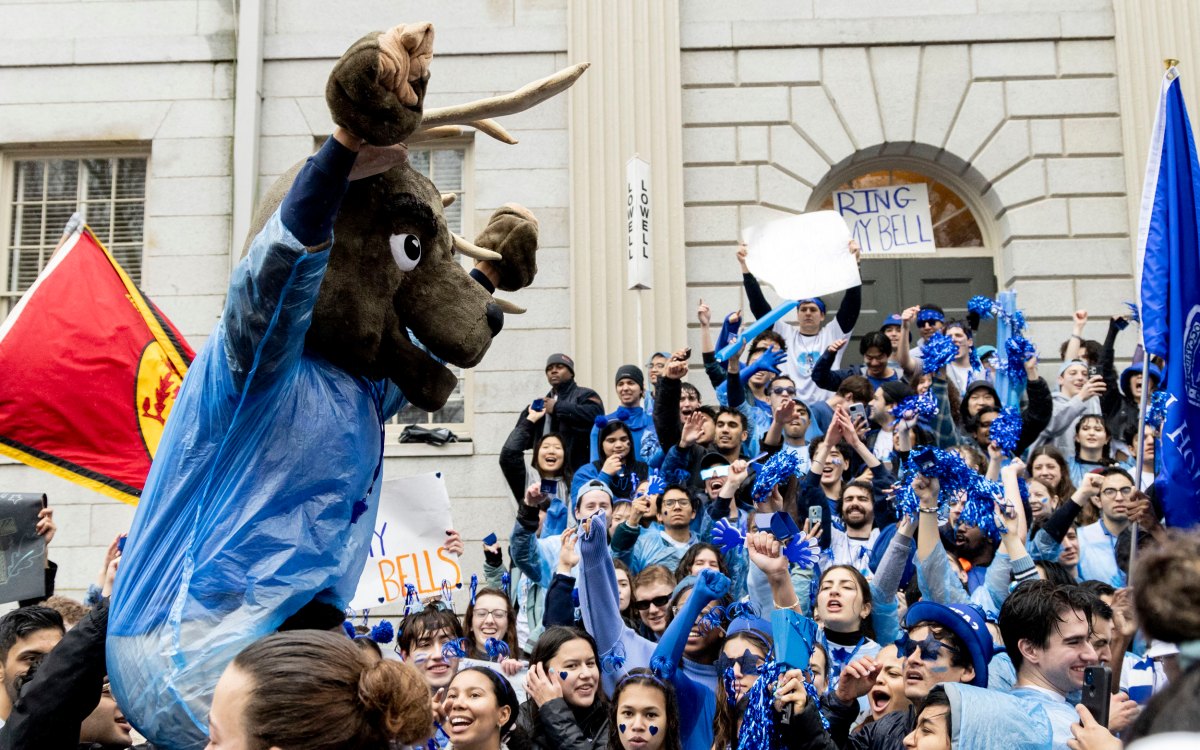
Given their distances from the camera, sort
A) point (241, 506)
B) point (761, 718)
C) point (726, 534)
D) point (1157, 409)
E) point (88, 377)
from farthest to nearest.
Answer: point (1157, 409) < point (88, 377) < point (726, 534) < point (761, 718) < point (241, 506)

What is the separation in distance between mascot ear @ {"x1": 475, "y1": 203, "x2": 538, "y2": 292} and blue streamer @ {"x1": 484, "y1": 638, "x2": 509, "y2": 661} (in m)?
2.22

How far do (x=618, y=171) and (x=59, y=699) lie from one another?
30.5 ft

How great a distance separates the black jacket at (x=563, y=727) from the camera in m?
5.35

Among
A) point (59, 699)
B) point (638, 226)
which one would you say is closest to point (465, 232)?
point (638, 226)

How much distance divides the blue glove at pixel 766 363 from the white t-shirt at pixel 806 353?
30cm

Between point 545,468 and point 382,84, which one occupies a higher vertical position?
point 382,84

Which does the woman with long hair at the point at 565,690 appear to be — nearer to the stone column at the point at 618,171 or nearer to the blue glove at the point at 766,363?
the blue glove at the point at 766,363

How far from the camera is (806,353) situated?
412 inches

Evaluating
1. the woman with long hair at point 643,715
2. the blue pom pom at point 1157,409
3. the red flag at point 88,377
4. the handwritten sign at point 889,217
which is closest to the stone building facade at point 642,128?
the handwritten sign at point 889,217

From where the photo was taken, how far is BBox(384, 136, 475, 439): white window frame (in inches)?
478

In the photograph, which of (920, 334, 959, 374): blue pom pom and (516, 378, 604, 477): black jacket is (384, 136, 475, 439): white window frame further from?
(920, 334, 959, 374): blue pom pom

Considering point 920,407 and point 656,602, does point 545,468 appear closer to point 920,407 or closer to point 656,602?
point 920,407

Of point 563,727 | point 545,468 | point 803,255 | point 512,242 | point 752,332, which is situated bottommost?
point 563,727

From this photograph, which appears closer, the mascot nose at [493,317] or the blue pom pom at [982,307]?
the mascot nose at [493,317]
